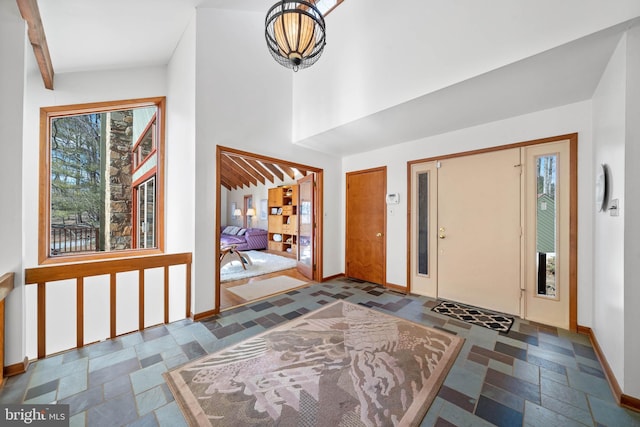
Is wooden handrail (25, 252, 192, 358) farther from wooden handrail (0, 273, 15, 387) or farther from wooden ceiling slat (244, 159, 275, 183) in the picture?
wooden ceiling slat (244, 159, 275, 183)

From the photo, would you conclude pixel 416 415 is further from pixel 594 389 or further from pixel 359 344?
pixel 594 389

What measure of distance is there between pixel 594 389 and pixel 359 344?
1.68 meters

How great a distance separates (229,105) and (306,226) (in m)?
2.70

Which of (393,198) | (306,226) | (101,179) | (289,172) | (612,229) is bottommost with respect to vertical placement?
(306,226)

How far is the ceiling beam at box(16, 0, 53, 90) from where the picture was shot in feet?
6.14

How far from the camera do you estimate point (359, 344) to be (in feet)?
7.61

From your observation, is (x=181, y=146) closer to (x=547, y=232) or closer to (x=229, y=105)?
(x=229, y=105)

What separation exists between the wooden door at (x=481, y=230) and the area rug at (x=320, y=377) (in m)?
1.10

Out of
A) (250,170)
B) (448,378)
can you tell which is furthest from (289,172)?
(448,378)

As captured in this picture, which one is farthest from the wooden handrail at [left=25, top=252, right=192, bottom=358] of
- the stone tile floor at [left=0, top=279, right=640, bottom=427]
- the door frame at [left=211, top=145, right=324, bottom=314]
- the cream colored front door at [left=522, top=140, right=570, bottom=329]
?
the cream colored front door at [left=522, top=140, right=570, bottom=329]

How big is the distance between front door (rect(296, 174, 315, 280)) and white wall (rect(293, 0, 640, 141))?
1150 mm

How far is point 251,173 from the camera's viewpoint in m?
9.23

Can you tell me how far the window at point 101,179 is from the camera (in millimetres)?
3123

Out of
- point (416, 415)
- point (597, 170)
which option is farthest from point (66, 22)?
point (597, 170)
